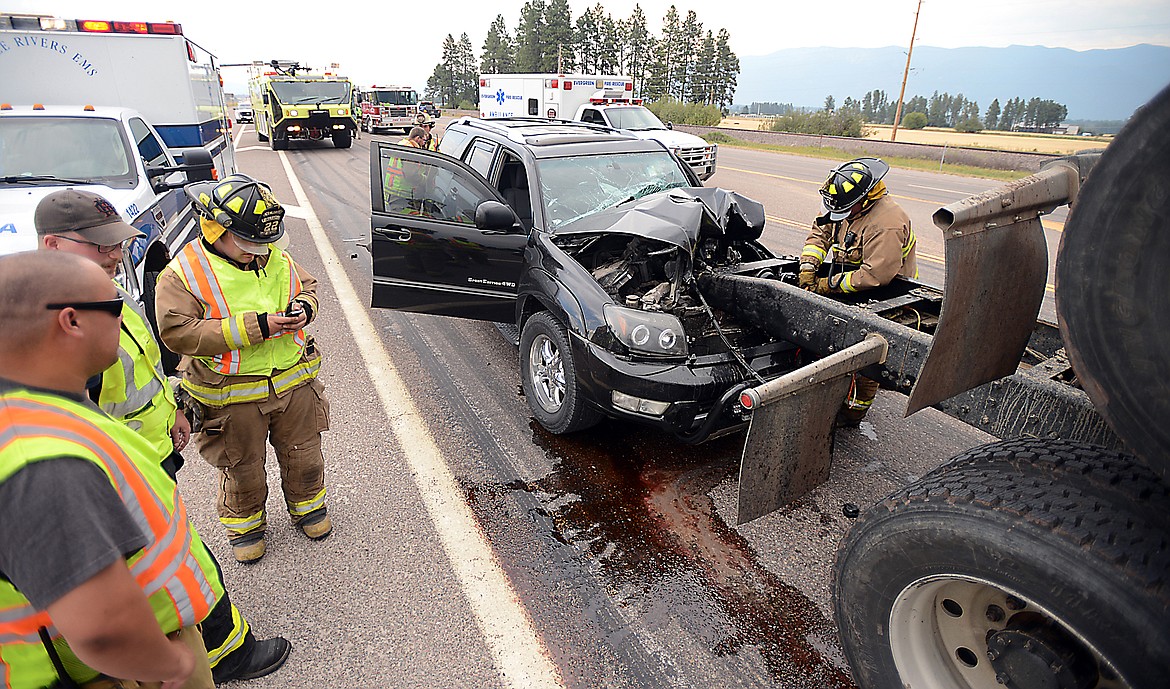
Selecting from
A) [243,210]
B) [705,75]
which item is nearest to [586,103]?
[243,210]

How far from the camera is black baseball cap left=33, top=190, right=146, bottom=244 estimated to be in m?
2.57

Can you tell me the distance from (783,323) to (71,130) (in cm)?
694

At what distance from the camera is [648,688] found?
241 cm

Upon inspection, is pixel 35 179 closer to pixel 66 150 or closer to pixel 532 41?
pixel 66 150

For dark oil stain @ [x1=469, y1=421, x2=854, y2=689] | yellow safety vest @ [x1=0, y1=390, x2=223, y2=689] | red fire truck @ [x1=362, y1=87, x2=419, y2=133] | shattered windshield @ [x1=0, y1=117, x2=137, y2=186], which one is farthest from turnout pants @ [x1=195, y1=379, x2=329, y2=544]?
red fire truck @ [x1=362, y1=87, x2=419, y2=133]

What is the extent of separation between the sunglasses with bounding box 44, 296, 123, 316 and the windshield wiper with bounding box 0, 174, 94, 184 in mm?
5595

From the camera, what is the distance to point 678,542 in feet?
10.5

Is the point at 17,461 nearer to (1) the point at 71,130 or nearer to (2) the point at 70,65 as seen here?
(1) the point at 71,130

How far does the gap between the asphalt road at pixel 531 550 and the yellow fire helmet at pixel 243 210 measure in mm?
1582

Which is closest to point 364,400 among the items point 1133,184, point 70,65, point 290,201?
point 1133,184

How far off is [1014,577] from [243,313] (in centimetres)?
288

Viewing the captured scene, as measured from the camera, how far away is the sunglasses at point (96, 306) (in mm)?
1277

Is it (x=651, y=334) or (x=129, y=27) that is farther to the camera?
(x=129, y=27)

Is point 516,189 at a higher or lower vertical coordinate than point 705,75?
lower
